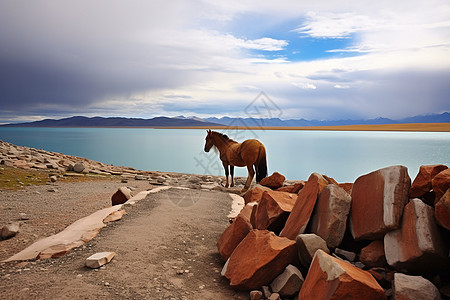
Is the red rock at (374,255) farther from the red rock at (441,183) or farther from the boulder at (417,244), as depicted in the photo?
the red rock at (441,183)

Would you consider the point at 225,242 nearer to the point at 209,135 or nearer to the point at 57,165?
the point at 209,135

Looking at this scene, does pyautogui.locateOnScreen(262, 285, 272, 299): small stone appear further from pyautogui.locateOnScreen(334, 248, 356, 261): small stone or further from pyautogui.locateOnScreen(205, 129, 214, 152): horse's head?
pyautogui.locateOnScreen(205, 129, 214, 152): horse's head

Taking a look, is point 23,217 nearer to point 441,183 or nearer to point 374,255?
point 374,255

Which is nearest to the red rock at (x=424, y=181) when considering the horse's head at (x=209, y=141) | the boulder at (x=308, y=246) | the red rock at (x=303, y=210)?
the red rock at (x=303, y=210)

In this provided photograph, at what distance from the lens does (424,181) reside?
5.29m

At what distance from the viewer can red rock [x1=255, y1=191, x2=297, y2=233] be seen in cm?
669

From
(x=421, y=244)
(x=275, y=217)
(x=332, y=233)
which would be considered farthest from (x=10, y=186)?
(x=421, y=244)

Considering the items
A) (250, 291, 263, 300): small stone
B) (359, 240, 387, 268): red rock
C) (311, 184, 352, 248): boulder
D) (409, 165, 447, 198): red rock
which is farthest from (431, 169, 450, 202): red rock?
(250, 291, 263, 300): small stone

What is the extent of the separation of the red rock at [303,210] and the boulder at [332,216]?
0.56ft

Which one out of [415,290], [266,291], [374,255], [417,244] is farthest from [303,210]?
[415,290]

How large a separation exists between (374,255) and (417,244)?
2.38 feet

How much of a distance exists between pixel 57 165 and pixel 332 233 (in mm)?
21171

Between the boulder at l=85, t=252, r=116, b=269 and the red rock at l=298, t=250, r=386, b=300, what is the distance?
3.48 m

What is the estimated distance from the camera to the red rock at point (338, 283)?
397 centimetres
